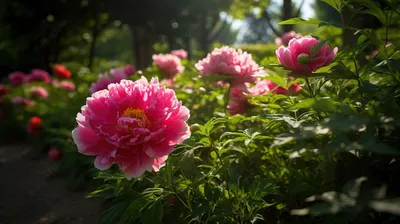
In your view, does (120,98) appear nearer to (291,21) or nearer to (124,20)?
(291,21)

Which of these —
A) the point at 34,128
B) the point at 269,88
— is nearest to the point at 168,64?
the point at 269,88

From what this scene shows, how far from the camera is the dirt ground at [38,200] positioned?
108 inches

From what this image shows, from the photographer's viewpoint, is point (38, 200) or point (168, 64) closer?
point (38, 200)

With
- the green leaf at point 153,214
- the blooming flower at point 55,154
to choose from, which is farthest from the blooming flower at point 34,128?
the green leaf at point 153,214

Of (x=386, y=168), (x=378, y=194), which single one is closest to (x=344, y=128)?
(x=378, y=194)

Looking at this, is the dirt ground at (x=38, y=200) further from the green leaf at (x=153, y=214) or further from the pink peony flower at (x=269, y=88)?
the pink peony flower at (x=269, y=88)

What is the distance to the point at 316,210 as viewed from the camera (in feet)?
2.85

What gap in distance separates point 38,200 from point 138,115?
2433mm

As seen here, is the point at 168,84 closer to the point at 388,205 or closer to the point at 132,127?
the point at 132,127

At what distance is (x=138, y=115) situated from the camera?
1382 millimetres

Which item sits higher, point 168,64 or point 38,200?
point 168,64

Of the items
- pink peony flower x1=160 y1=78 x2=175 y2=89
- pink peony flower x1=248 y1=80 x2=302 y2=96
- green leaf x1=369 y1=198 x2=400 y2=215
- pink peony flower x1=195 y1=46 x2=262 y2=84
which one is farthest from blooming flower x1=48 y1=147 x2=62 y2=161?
green leaf x1=369 y1=198 x2=400 y2=215

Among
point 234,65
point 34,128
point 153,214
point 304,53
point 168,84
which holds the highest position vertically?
point 304,53

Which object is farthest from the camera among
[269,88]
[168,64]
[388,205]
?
[168,64]
